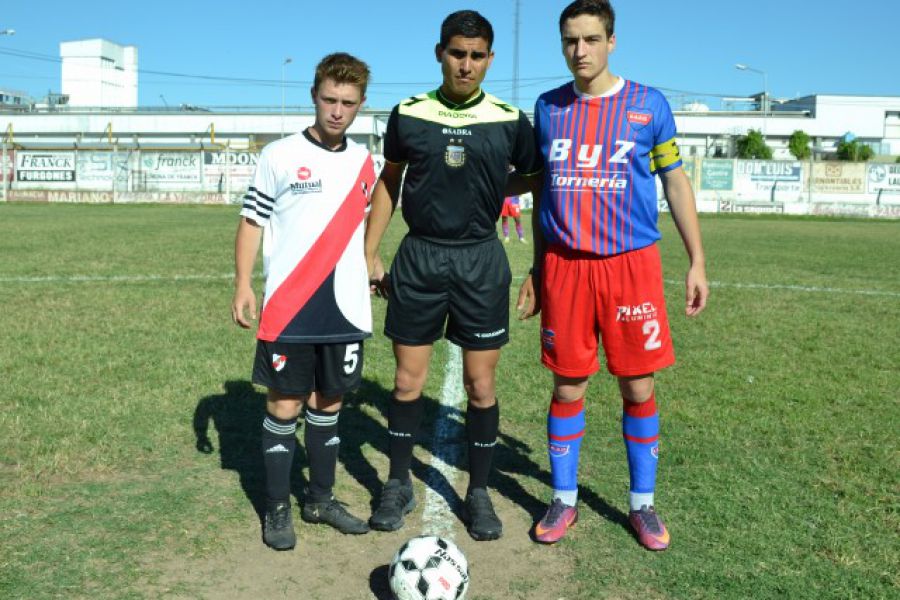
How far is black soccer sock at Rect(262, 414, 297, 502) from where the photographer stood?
3.45 metres

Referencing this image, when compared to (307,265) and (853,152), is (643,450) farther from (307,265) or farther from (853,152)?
(853,152)

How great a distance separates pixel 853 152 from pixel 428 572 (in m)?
63.8

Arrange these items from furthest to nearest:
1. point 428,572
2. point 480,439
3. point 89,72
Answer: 1. point 89,72
2. point 480,439
3. point 428,572

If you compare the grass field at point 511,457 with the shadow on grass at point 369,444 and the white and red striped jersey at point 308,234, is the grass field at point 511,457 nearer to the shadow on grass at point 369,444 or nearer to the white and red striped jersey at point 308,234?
the shadow on grass at point 369,444

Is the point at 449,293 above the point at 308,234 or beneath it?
beneath

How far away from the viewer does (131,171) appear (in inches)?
1483

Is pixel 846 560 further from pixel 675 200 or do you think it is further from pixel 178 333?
pixel 178 333

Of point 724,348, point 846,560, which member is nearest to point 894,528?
point 846,560

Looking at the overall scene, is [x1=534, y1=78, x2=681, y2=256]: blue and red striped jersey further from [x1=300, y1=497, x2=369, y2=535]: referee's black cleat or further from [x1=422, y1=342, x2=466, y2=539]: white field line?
[x1=300, y1=497, x2=369, y2=535]: referee's black cleat

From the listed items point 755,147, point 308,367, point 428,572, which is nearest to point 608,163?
point 308,367

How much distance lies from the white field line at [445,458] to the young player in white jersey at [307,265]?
1.21 ft

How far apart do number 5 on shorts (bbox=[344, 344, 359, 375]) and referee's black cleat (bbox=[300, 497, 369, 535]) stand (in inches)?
24.6

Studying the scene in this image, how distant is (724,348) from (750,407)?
74.4 inches

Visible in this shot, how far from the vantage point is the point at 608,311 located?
134 inches
